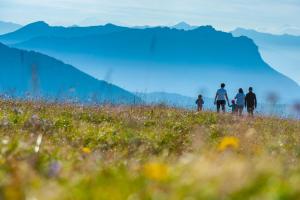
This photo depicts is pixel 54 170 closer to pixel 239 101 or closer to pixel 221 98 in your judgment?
pixel 239 101

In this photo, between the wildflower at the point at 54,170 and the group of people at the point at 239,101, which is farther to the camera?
the group of people at the point at 239,101

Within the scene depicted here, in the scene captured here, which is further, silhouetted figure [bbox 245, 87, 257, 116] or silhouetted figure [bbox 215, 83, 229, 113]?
silhouetted figure [bbox 215, 83, 229, 113]

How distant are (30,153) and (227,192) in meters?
4.09

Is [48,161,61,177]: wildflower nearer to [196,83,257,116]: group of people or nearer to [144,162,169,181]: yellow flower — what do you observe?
[144,162,169,181]: yellow flower

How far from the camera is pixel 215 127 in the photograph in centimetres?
2027

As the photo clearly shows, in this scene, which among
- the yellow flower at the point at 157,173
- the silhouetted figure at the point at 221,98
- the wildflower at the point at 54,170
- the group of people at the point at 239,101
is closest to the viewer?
the yellow flower at the point at 157,173

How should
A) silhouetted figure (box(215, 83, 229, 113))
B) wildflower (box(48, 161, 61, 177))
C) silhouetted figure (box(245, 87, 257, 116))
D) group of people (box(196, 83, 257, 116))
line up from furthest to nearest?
silhouetted figure (box(215, 83, 229, 113))
group of people (box(196, 83, 257, 116))
silhouetted figure (box(245, 87, 257, 116))
wildflower (box(48, 161, 61, 177))

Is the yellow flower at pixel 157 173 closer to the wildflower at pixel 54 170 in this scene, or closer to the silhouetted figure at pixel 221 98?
the wildflower at pixel 54 170

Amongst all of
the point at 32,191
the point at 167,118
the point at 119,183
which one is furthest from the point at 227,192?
the point at 167,118

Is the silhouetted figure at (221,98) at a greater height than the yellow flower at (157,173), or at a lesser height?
lesser

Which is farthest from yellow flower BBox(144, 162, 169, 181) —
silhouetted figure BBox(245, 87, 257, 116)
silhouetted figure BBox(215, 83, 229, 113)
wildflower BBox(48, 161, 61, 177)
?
silhouetted figure BBox(215, 83, 229, 113)

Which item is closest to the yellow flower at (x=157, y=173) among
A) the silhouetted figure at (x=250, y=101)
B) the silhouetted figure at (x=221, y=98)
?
the silhouetted figure at (x=250, y=101)

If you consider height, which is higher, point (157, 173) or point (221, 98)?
point (157, 173)

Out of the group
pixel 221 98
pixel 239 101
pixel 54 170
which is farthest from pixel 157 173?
pixel 221 98
